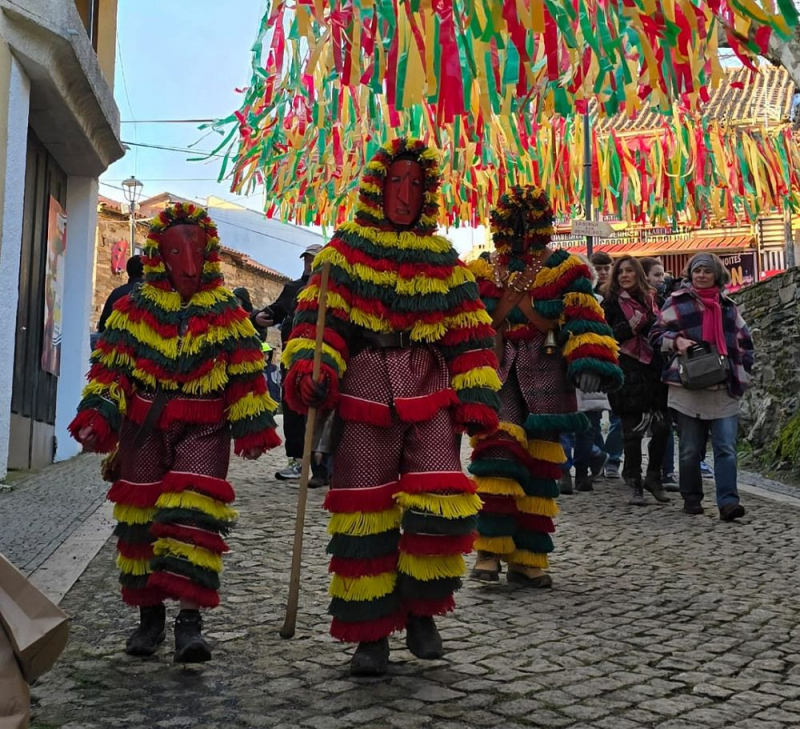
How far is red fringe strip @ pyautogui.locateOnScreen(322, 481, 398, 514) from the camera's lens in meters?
3.86

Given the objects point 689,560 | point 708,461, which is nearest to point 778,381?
point 708,461

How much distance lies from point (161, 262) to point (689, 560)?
137 inches

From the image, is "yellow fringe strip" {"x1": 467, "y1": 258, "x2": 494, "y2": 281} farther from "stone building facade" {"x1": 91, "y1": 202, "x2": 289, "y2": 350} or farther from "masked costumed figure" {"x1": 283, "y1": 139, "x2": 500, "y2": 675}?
"stone building facade" {"x1": 91, "y1": 202, "x2": 289, "y2": 350}

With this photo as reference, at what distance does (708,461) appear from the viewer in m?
11.5

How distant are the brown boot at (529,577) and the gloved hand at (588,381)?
0.96 m

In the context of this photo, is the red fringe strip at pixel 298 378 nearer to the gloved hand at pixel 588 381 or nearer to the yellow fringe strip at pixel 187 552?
the yellow fringe strip at pixel 187 552

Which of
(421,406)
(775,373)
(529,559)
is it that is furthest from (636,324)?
(421,406)

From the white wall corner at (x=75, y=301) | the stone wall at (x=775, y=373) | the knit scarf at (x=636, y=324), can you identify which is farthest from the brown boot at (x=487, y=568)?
the white wall corner at (x=75, y=301)

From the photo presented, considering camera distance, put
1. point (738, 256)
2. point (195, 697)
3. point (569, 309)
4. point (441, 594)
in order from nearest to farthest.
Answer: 1. point (195, 697)
2. point (441, 594)
3. point (569, 309)
4. point (738, 256)

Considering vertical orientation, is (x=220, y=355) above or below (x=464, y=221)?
below

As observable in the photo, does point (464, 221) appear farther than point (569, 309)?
Yes

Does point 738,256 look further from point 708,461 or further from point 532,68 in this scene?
point 532,68

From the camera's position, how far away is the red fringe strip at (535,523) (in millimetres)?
5367

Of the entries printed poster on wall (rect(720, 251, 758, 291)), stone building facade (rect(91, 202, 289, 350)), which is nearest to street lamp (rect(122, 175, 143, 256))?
stone building facade (rect(91, 202, 289, 350))
